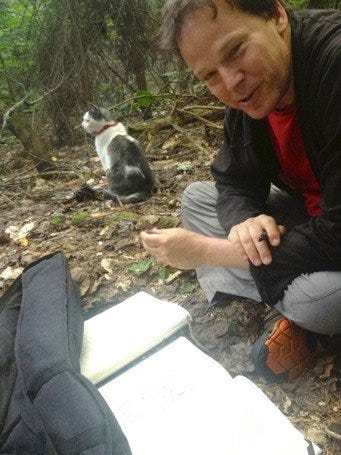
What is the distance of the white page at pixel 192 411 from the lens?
1262 millimetres

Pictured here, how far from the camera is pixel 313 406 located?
1685mm

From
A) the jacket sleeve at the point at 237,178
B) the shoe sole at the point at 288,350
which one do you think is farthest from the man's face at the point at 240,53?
the shoe sole at the point at 288,350

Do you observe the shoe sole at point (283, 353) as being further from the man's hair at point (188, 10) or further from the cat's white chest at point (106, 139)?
the cat's white chest at point (106, 139)

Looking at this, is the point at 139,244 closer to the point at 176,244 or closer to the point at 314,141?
the point at 176,244

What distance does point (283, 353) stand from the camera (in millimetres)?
1766

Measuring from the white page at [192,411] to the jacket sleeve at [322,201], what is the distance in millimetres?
482

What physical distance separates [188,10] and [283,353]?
1445mm

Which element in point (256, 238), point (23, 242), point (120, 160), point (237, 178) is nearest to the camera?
point (256, 238)

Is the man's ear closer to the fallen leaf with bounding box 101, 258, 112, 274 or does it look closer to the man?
the man

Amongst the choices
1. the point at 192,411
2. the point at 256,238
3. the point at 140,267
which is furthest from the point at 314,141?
the point at 140,267

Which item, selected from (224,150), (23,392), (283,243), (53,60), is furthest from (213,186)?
(53,60)

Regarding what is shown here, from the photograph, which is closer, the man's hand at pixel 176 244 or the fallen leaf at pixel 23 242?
the man's hand at pixel 176 244

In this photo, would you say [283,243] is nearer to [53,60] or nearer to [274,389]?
[274,389]

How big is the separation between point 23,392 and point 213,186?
1605mm
